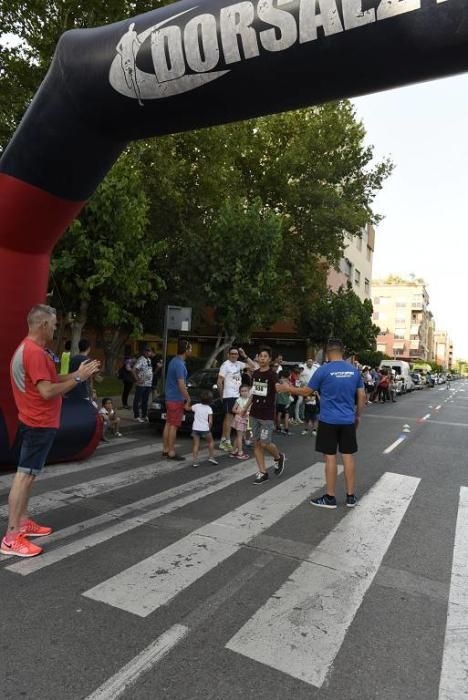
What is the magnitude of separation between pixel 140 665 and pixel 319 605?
4.31ft

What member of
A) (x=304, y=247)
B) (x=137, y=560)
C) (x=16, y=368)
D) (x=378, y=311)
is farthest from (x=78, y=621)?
(x=378, y=311)

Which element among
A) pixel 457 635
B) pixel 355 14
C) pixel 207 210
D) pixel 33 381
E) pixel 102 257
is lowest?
pixel 457 635

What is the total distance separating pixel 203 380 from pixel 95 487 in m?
5.77

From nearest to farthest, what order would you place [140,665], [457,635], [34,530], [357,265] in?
1. [140,665]
2. [457,635]
3. [34,530]
4. [357,265]

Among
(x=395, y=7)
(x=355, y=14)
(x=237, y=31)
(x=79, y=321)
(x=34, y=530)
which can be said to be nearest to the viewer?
(x=395, y=7)

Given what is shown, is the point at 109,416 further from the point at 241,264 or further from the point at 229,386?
the point at 241,264

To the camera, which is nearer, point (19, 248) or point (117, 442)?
point (19, 248)

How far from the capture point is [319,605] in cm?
337

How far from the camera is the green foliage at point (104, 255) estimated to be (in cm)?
1024

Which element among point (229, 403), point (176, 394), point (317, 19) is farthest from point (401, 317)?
point (317, 19)

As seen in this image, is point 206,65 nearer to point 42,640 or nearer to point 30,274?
point 30,274

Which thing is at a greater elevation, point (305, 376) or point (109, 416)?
point (305, 376)

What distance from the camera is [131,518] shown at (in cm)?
498

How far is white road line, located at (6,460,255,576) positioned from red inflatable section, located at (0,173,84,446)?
2046 millimetres
